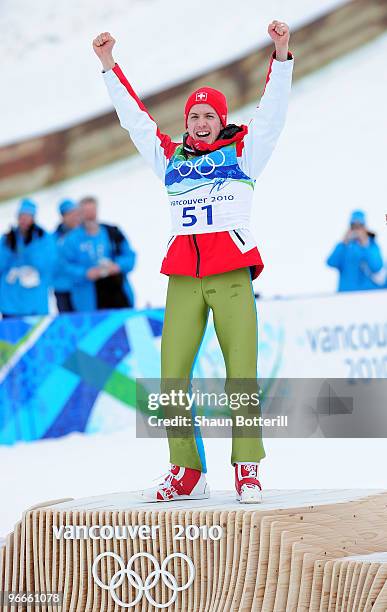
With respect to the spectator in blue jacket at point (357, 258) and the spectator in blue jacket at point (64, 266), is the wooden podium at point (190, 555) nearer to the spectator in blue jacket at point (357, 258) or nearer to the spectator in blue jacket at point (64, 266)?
the spectator in blue jacket at point (64, 266)

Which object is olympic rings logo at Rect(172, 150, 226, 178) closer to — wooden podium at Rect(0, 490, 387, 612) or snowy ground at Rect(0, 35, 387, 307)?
wooden podium at Rect(0, 490, 387, 612)

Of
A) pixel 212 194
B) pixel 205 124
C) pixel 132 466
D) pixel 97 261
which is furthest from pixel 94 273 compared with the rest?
pixel 212 194

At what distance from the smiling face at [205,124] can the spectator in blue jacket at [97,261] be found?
5012mm

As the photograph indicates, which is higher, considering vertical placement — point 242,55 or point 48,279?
point 242,55

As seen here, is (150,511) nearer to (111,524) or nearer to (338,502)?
(111,524)

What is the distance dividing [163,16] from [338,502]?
12.9 meters

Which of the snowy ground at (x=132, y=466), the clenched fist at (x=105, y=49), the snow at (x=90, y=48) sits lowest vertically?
the snowy ground at (x=132, y=466)

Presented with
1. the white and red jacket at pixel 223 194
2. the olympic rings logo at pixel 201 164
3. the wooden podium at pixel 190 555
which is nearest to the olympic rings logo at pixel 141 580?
the wooden podium at pixel 190 555

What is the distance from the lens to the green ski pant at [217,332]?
4.22 meters

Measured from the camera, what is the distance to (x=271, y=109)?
4.26 m

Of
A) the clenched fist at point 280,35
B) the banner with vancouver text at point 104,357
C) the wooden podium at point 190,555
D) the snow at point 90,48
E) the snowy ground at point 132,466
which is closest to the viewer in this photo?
the wooden podium at point 190,555

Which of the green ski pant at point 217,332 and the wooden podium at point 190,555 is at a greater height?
the green ski pant at point 217,332

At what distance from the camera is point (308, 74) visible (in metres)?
15.9

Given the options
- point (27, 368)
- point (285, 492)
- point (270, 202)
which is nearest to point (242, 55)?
point (270, 202)
